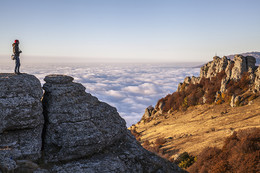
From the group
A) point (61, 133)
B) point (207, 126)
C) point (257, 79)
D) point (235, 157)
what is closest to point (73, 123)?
point (61, 133)

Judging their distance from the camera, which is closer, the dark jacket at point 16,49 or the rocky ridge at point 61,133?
the rocky ridge at point 61,133

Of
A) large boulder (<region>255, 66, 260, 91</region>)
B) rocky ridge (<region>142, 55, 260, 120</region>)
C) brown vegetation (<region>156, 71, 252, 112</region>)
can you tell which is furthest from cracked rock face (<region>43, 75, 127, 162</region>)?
brown vegetation (<region>156, 71, 252, 112</region>)

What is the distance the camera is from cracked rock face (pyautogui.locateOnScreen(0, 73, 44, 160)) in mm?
10789

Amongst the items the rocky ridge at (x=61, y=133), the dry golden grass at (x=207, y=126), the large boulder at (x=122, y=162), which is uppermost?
the rocky ridge at (x=61, y=133)

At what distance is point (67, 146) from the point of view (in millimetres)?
11984

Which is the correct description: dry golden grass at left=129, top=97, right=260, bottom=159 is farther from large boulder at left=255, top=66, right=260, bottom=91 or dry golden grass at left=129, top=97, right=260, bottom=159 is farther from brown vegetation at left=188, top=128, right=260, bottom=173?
brown vegetation at left=188, top=128, right=260, bottom=173

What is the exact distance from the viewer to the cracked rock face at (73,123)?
1208 centimetres

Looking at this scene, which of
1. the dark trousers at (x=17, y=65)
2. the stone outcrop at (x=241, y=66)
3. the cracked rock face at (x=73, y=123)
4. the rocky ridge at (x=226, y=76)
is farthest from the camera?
the stone outcrop at (x=241, y=66)

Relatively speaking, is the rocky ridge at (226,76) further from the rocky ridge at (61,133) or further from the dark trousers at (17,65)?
the dark trousers at (17,65)

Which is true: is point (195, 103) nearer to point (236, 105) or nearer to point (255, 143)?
point (236, 105)

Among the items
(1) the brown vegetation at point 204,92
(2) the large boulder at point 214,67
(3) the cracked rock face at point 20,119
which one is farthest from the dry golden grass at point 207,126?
(3) the cracked rock face at point 20,119

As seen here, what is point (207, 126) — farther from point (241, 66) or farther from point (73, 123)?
point (73, 123)

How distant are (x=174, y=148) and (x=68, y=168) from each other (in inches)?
1150

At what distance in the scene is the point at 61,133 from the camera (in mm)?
12281
